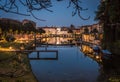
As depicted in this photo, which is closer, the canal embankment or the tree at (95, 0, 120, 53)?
the canal embankment

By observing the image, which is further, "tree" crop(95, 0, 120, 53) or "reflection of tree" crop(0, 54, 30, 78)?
"tree" crop(95, 0, 120, 53)

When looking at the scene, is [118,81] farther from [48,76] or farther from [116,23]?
[116,23]

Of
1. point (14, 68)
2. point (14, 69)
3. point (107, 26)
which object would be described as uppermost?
point (107, 26)

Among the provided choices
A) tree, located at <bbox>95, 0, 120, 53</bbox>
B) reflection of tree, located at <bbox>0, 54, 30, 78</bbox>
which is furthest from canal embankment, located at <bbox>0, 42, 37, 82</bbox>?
tree, located at <bbox>95, 0, 120, 53</bbox>

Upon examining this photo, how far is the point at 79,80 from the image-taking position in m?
23.9

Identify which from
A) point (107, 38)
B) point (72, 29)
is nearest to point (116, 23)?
point (107, 38)

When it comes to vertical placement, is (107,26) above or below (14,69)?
above

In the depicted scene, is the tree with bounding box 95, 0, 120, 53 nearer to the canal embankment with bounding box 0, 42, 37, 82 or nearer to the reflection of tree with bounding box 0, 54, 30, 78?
the canal embankment with bounding box 0, 42, 37, 82

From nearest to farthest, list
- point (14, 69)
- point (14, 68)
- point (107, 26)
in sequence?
point (14, 69) → point (14, 68) → point (107, 26)

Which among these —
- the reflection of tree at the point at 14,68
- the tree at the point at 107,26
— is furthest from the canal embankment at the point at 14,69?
the tree at the point at 107,26

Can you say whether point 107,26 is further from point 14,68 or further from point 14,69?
point 14,69

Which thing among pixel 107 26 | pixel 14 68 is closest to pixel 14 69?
pixel 14 68

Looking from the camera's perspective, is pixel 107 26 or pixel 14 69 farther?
pixel 107 26

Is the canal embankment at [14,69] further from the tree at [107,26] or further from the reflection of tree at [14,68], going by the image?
the tree at [107,26]
